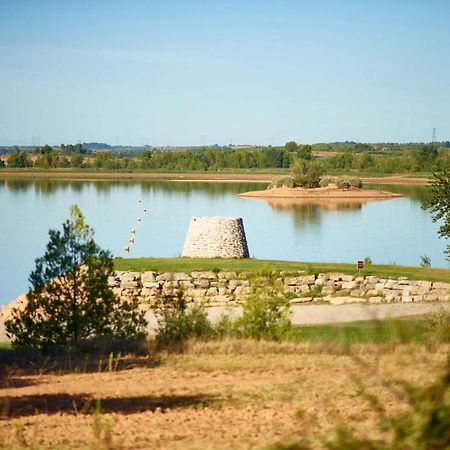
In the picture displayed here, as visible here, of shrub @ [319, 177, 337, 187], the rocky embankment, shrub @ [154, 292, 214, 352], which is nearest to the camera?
shrub @ [154, 292, 214, 352]

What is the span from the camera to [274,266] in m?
23.4

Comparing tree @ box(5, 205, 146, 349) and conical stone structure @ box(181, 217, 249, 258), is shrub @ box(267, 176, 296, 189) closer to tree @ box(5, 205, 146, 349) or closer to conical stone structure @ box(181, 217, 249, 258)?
conical stone structure @ box(181, 217, 249, 258)

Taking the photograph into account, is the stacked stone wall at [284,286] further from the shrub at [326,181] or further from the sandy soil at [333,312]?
the shrub at [326,181]

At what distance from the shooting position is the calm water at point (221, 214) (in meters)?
37.2

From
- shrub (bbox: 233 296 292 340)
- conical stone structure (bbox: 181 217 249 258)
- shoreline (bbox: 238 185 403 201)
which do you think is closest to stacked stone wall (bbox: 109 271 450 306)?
conical stone structure (bbox: 181 217 249 258)

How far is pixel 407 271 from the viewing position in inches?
937

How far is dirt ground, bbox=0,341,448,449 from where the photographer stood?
Result: 7020mm

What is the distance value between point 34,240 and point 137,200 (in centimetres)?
3169

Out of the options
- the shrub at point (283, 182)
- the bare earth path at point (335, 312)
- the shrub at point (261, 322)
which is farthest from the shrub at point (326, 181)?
the shrub at point (261, 322)

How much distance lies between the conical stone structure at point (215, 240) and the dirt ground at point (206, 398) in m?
14.5

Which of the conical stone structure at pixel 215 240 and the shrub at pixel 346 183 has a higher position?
the conical stone structure at pixel 215 240

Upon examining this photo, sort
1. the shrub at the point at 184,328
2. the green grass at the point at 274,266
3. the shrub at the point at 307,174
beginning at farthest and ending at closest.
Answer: the shrub at the point at 307,174 < the green grass at the point at 274,266 < the shrub at the point at 184,328

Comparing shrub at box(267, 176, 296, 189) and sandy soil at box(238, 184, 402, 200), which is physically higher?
shrub at box(267, 176, 296, 189)

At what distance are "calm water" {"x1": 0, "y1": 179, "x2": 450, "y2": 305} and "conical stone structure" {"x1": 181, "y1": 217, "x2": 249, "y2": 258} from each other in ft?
19.7
